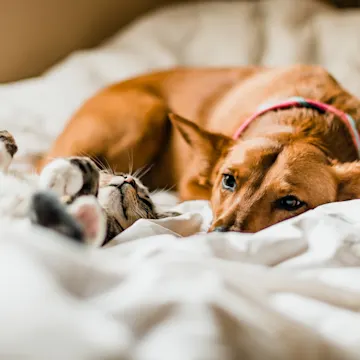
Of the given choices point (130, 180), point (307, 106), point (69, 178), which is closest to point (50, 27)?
point (307, 106)

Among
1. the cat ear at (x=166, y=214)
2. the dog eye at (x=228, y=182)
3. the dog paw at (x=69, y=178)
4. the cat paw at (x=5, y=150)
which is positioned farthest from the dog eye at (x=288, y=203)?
the cat paw at (x=5, y=150)

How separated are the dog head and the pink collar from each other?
0.17 meters

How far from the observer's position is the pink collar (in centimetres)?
168

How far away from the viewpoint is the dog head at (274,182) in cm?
135

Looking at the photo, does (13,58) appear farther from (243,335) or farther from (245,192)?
(243,335)

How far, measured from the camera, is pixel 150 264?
0.81m

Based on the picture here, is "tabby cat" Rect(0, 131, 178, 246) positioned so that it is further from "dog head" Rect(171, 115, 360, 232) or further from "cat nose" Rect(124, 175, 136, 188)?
"dog head" Rect(171, 115, 360, 232)

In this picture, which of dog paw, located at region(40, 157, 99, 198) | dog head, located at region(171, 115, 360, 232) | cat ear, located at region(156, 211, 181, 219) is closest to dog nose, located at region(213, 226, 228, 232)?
dog head, located at region(171, 115, 360, 232)

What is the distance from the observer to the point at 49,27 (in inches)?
99.7

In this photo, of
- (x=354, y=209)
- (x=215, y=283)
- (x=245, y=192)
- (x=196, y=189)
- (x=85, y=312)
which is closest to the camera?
(x=85, y=312)

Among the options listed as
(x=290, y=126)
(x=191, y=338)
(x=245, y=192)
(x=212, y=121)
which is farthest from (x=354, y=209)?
(x=212, y=121)

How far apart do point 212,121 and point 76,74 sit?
63 cm

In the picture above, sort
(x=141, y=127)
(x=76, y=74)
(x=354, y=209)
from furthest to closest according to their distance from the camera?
(x=76, y=74), (x=141, y=127), (x=354, y=209)

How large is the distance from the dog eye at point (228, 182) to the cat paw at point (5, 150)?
0.54m
